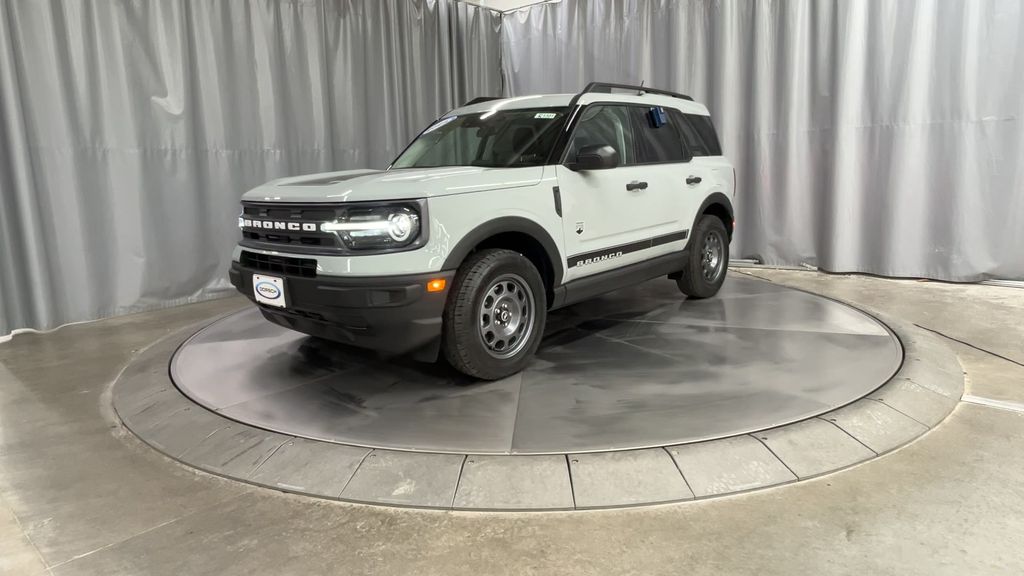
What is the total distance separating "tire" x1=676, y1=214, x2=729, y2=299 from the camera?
208 inches

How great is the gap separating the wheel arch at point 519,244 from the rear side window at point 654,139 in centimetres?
127

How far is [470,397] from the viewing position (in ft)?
11.3

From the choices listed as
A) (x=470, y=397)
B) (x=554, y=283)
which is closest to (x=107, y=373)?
(x=470, y=397)

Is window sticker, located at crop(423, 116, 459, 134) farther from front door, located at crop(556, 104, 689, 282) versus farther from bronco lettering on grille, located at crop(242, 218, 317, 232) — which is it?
bronco lettering on grille, located at crop(242, 218, 317, 232)

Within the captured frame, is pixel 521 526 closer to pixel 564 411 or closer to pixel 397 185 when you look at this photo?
pixel 564 411

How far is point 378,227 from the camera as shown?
3.11 metres

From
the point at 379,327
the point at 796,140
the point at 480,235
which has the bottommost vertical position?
the point at 379,327

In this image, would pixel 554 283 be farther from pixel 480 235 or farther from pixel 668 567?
pixel 668 567

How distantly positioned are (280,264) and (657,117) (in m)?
3.11

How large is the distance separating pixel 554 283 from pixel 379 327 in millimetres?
1233

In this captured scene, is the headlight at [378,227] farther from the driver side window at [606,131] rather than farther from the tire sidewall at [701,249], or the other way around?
the tire sidewall at [701,249]

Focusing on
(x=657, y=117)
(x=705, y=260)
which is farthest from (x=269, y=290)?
(x=705, y=260)

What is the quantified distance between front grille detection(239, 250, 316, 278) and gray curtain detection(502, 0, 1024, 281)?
5.88 meters

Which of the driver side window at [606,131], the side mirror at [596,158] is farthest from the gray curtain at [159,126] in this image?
the side mirror at [596,158]
